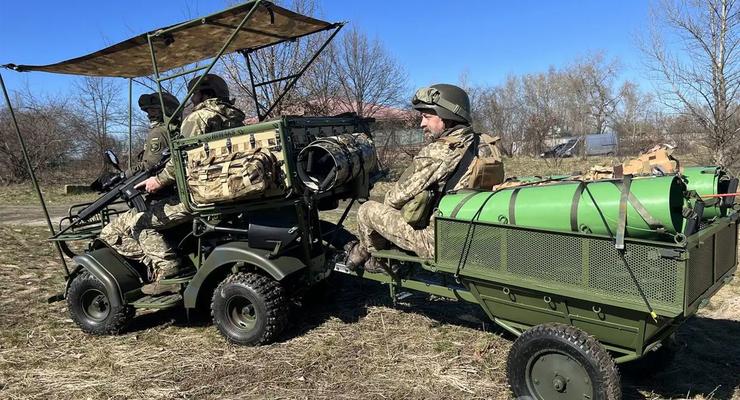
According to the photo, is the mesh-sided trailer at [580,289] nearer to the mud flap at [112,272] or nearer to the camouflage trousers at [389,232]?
the camouflage trousers at [389,232]

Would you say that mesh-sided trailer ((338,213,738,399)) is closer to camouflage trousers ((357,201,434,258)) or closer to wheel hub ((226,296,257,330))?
camouflage trousers ((357,201,434,258))

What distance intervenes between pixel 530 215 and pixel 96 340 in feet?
13.8

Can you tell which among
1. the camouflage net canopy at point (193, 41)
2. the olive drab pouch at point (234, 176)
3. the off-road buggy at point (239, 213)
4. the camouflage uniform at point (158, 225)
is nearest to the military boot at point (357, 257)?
the off-road buggy at point (239, 213)

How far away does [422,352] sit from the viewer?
4.76 metres

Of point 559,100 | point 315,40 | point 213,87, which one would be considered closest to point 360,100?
point 315,40

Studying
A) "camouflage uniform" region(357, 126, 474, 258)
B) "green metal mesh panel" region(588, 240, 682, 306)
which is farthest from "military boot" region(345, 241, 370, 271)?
"green metal mesh panel" region(588, 240, 682, 306)

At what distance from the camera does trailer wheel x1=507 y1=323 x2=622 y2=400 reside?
3.36 m

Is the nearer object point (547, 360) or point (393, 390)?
point (547, 360)

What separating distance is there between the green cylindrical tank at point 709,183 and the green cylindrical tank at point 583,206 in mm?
797

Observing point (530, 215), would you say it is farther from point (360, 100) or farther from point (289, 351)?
point (360, 100)

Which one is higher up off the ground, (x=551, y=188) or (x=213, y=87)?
(x=213, y=87)

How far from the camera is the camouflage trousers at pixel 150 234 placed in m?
5.50

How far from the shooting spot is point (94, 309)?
566 centimetres

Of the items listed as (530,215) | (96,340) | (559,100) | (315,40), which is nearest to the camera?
(530,215)
